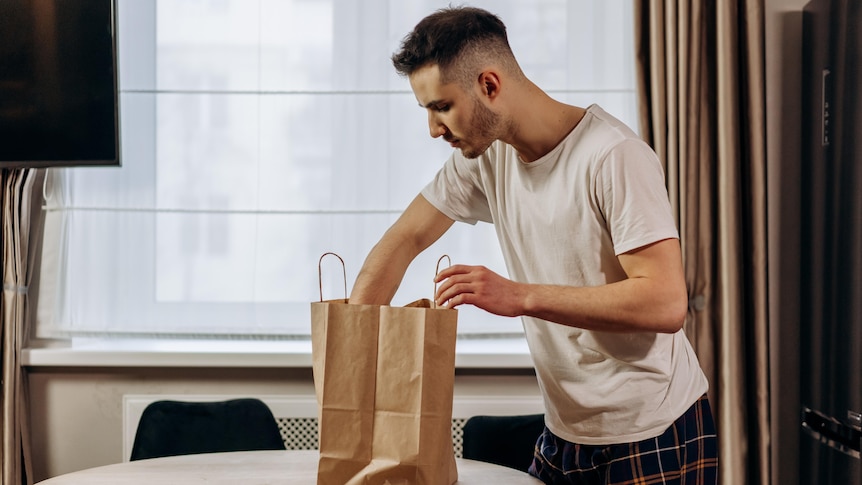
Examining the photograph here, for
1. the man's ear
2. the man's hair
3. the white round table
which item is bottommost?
the white round table

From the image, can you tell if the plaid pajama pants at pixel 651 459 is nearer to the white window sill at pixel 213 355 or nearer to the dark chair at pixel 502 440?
the dark chair at pixel 502 440

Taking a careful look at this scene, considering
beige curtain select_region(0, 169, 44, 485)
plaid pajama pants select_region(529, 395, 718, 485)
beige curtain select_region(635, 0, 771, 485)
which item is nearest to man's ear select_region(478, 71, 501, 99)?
plaid pajama pants select_region(529, 395, 718, 485)

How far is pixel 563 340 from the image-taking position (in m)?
1.46

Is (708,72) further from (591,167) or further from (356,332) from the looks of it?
(356,332)

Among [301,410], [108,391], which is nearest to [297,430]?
[301,410]

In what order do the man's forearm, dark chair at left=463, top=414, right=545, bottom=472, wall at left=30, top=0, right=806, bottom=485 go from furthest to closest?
wall at left=30, top=0, right=806, bottom=485
dark chair at left=463, top=414, right=545, bottom=472
the man's forearm

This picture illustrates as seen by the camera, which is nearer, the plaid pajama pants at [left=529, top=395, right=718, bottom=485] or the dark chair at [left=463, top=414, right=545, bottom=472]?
the plaid pajama pants at [left=529, top=395, right=718, bottom=485]

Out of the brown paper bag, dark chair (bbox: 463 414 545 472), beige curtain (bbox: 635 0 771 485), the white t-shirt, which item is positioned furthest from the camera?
beige curtain (bbox: 635 0 771 485)

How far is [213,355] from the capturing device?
7.47 feet

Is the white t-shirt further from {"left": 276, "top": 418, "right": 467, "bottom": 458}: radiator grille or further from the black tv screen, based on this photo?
the black tv screen

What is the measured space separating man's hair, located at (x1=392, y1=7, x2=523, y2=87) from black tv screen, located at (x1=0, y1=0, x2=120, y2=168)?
47.6 inches

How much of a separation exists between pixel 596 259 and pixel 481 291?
294 mm

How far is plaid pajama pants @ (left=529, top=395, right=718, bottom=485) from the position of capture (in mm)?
1396

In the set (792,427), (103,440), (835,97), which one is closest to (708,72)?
(835,97)
